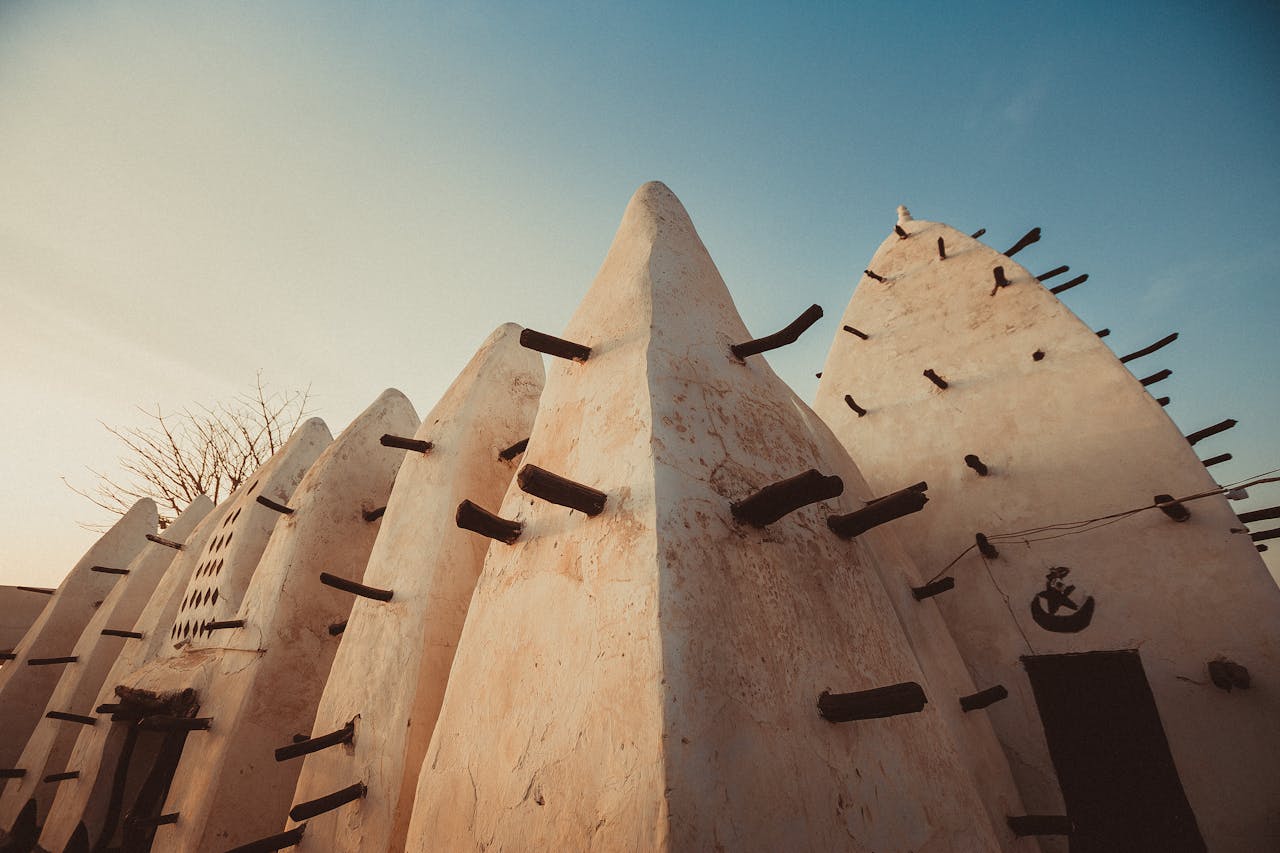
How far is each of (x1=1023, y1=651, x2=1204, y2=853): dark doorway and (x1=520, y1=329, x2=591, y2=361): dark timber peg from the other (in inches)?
202

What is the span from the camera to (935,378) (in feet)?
19.5

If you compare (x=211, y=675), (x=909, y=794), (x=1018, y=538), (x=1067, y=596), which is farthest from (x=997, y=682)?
(x=211, y=675)

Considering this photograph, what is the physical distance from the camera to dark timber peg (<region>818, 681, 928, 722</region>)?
1815 mm

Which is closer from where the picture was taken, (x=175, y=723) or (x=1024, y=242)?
(x=175, y=723)

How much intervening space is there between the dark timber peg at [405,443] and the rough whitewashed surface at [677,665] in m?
2.33

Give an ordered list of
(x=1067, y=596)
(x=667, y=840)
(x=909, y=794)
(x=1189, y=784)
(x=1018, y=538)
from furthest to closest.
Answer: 1. (x=1018, y=538)
2. (x=1067, y=596)
3. (x=1189, y=784)
4. (x=909, y=794)
5. (x=667, y=840)

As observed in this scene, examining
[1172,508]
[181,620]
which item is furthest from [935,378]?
[181,620]

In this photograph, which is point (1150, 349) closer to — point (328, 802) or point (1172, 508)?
point (1172, 508)

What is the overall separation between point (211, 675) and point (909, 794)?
660cm

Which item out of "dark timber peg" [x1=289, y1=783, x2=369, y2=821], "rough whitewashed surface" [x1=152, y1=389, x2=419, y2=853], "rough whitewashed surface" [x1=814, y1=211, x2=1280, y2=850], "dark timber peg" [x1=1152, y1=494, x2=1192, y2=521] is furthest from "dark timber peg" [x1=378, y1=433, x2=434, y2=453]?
"dark timber peg" [x1=1152, y1=494, x2=1192, y2=521]

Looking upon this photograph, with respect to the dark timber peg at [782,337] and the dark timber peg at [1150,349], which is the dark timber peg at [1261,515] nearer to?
the dark timber peg at [1150,349]

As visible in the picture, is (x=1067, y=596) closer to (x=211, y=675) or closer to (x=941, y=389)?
(x=941, y=389)

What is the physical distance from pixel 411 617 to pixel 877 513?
388 centimetres

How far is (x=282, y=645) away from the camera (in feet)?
16.6
